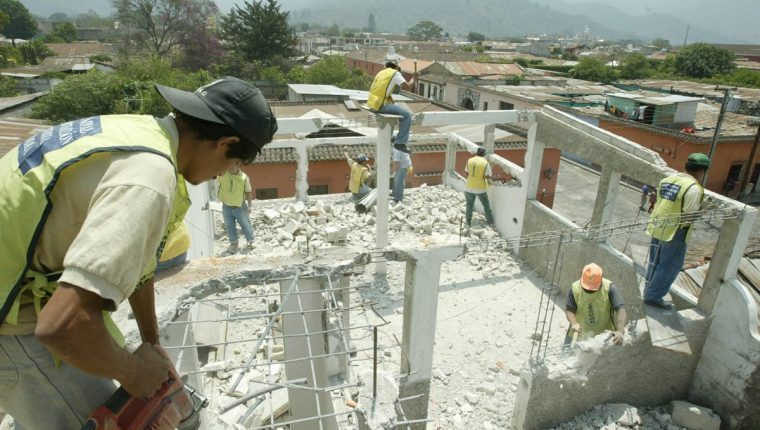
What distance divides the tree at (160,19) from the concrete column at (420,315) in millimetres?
41477

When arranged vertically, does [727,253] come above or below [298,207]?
above

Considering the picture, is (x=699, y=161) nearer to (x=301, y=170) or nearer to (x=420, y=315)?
(x=420, y=315)

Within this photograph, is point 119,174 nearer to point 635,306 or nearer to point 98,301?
point 98,301

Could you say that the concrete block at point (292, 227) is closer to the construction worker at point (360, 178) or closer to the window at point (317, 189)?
the construction worker at point (360, 178)

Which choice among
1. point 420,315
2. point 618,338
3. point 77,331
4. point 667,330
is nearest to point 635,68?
point 667,330

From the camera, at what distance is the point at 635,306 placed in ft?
20.9

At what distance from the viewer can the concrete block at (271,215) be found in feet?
30.7

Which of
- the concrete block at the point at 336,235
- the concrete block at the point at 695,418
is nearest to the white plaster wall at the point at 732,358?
the concrete block at the point at 695,418

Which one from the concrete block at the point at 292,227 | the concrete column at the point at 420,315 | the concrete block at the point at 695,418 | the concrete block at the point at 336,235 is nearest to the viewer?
the concrete column at the point at 420,315

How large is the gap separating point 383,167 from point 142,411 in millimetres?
5901

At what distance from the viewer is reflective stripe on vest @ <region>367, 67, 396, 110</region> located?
23.5 feet

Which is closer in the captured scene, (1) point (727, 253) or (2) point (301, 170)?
(1) point (727, 253)

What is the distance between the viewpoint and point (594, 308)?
17.5 ft

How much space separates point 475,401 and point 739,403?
312 centimetres
